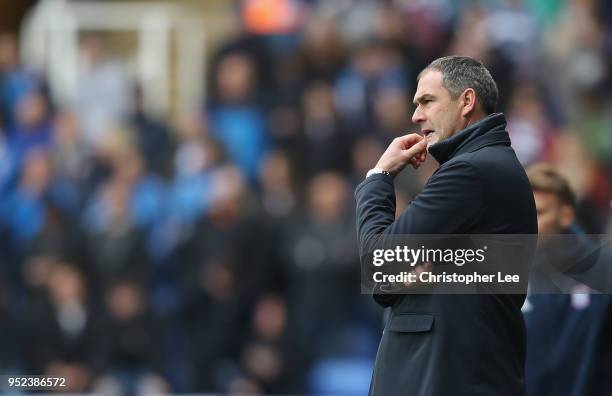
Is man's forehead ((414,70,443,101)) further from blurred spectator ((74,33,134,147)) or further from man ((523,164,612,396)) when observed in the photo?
blurred spectator ((74,33,134,147))

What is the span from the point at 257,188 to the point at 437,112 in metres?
6.19

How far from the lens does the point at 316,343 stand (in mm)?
9078

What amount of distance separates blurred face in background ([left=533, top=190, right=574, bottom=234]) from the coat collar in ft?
4.34

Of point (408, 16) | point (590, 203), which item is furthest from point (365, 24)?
point (590, 203)

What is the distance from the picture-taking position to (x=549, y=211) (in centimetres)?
524

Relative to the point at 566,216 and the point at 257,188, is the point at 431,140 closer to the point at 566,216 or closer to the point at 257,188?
the point at 566,216

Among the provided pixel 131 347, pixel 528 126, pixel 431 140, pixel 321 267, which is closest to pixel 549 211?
pixel 431 140

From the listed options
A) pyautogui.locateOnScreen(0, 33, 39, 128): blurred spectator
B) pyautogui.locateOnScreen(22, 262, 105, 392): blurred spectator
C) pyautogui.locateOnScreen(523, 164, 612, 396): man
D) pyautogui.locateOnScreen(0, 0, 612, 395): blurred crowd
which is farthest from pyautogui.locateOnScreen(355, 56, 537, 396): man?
pyautogui.locateOnScreen(0, 33, 39, 128): blurred spectator

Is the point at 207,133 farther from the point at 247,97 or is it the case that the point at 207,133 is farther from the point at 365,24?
the point at 365,24

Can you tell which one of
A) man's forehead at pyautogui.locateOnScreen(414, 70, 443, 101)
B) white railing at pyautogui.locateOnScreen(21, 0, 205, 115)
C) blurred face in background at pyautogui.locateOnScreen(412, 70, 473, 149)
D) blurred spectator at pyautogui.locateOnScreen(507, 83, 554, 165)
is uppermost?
white railing at pyautogui.locateOnScreen(21, 0, 205, 115)

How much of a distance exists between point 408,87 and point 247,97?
1474mm

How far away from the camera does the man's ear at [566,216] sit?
521cm

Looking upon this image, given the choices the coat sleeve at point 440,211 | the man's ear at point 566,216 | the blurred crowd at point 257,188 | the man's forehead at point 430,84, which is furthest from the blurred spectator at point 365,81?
the coat sleeve at point 440,211

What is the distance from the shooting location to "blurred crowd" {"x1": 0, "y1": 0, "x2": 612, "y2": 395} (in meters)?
9.12
